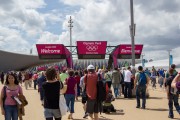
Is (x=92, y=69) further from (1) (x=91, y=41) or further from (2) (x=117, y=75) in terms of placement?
(1) (x=91, y=41)

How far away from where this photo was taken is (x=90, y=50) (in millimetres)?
38719

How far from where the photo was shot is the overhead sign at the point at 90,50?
127 feet

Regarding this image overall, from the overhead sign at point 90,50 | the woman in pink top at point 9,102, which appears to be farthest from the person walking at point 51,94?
the overhead sign at point 90,50

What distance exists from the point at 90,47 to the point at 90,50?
340mm

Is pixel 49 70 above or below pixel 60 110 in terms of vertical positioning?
above

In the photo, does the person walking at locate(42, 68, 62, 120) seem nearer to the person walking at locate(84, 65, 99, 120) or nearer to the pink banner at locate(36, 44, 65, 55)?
the person walking at locate(84, 65, 99, 120)

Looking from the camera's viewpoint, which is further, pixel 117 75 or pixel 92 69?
pixel 117 75

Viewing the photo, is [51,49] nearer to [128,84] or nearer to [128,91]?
[128,91]

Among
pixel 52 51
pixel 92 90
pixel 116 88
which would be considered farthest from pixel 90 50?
pixel 92 90

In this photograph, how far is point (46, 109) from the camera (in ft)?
23.1

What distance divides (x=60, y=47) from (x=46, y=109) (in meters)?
31.3

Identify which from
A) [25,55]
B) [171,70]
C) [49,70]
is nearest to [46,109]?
[49,70]

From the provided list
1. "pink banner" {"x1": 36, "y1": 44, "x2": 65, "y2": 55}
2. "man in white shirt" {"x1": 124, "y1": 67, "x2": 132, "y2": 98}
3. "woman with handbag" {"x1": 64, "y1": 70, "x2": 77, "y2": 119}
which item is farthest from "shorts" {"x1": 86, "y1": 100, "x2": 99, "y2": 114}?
"pink banner" {"x1": 36, "y1": 44, "x2": 65, "y2": 55}

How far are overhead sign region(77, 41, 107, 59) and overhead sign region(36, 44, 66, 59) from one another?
6.02 ft
